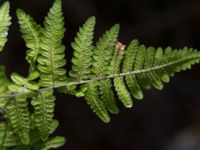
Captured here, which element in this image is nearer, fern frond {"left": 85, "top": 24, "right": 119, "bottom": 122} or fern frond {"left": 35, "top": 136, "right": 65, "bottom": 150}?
fern frond {"left": 85, "top": 24, "right": 119, "bottom": 122}

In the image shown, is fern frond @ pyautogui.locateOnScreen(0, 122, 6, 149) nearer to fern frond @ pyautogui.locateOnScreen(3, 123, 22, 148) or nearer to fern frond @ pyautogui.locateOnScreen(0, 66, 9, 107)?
fern frond @ pyautogui.locateOnScreen(3, 123, 22, 148)

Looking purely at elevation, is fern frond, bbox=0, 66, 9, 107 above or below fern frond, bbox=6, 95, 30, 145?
above

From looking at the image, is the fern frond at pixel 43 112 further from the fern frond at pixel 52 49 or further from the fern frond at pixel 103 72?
the fern frond at pixel 103 72

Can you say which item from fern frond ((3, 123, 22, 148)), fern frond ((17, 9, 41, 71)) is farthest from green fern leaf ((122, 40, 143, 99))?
fern frond ((3, 123, 22, 148))

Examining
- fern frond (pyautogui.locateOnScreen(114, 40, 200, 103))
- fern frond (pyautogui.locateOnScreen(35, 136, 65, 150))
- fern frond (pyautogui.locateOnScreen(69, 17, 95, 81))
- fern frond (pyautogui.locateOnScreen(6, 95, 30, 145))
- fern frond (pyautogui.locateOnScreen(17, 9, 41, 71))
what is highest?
fern frond (pyautogui.locateOnScreen(17, 9, 41, 71))

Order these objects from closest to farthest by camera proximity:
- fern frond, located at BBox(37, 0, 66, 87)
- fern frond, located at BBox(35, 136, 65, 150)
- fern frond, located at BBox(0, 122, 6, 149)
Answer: fern frond, located at BBox(37, 0, 66, 87) < fern frond, located at BBox(0, 122, 6, 149) < fern frond, located at BBox(35, 136, 65, 150)

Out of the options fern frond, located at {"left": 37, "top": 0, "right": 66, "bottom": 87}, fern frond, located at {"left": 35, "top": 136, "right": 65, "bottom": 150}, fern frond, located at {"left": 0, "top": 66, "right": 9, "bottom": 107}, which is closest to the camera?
fern frond, located at {"left": 37, "top": 0, "right": 66, "bottom": 87}

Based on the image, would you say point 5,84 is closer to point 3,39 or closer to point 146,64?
point 3,39
